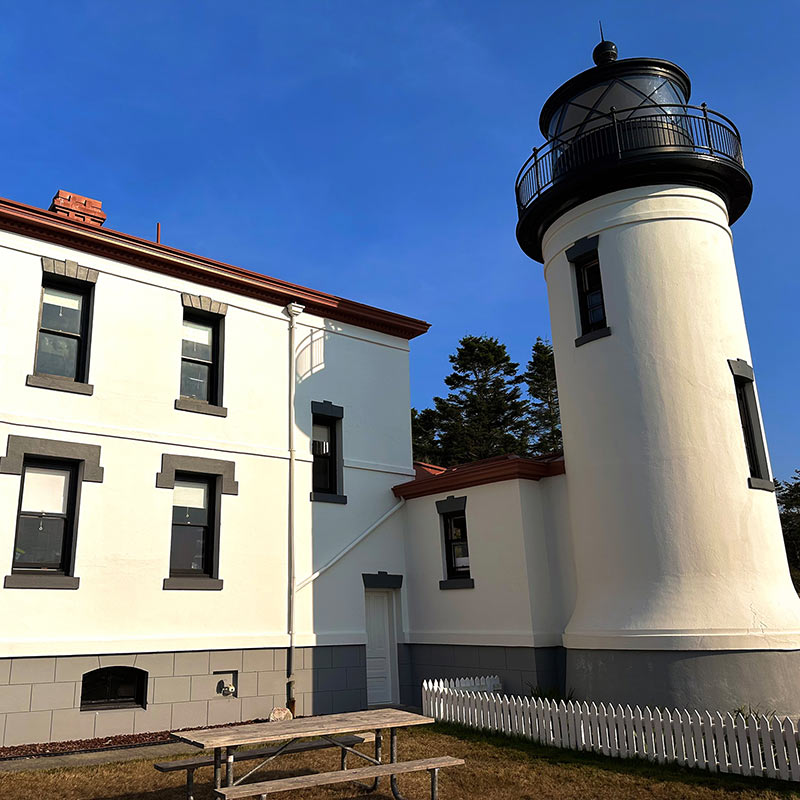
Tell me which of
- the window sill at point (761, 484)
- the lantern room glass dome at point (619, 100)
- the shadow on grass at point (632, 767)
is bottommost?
the shadow on grass at point (632, 767)

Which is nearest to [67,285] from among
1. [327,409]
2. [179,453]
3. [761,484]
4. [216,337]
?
[216,337]

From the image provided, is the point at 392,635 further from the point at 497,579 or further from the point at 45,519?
the point at 45,519

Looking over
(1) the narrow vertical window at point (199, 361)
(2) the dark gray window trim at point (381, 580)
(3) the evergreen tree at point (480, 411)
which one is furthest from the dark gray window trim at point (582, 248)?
(3) the evergreen tree at point (480, 411)

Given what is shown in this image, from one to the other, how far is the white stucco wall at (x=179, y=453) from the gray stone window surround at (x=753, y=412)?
6.85 metres

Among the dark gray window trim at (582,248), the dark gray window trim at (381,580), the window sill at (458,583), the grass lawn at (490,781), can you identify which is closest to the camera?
the grass lawn at (490,781)

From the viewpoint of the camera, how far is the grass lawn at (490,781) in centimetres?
783

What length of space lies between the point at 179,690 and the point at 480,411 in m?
29.6

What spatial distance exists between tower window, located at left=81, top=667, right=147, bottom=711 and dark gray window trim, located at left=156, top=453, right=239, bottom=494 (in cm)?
293

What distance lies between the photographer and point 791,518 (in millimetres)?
37438

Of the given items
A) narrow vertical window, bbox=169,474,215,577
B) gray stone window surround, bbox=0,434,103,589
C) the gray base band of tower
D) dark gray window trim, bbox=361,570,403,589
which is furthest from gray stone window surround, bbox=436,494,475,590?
gray stone window surround, bbox=0,434,103,589

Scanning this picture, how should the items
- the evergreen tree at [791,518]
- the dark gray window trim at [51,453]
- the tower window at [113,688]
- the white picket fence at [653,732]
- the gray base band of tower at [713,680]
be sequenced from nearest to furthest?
the white picket fence at [653,732]
the gray base band of tower at [713,680]
the dark gray window trim at [51,453]
the tower window at [113,688]
the evergreen tree at [791,518]

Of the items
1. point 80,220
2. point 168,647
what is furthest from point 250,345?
point 168,647

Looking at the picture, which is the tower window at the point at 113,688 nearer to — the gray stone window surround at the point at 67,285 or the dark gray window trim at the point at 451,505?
the gray stone window surround at the point at 67,285

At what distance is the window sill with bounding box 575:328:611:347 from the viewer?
12375 mm
